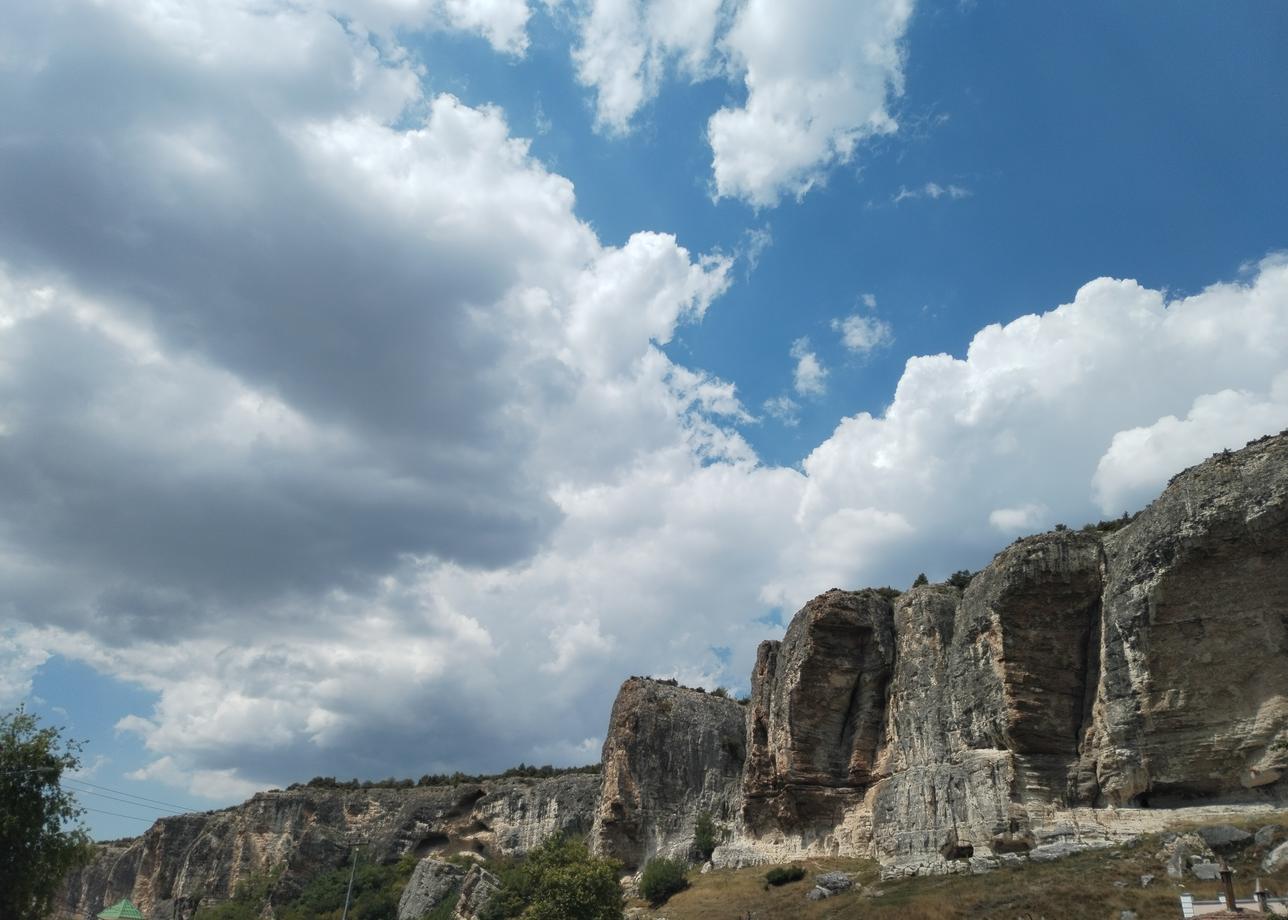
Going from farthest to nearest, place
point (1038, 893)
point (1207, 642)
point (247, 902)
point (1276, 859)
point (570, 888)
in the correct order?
point (247, 902) → point (570, 888) → point (1207, 642) → point (1038, 893) → point (1276, 859)

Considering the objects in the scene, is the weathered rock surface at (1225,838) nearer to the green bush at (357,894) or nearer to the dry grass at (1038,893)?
the dry grass at (1038,893)

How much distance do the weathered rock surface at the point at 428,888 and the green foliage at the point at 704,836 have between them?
17795mm

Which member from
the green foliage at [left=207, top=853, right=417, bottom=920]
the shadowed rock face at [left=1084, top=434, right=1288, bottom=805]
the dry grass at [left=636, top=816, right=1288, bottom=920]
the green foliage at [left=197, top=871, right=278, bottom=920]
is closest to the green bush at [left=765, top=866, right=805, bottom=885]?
the dry grass at [left=636, top=816, right=1288, bottom=920]

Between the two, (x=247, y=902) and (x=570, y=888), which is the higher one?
(x=570, y=888)

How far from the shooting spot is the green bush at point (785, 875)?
5034cm

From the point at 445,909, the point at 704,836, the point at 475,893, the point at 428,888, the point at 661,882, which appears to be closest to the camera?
the point at 661,882

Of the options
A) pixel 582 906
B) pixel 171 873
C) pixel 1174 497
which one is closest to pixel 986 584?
pixel 1174 497

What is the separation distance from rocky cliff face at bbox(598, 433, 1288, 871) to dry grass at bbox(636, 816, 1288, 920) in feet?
8.19

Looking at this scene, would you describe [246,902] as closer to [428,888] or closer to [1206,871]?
[428,888]

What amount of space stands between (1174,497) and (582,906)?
3409cm

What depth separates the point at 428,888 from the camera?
6712 cm

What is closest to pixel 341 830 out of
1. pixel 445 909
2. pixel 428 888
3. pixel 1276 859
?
pixel 428 888

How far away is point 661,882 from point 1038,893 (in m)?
30.5

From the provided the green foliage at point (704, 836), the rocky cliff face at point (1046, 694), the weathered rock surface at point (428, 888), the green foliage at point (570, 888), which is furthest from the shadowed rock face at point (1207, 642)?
the weathered rock surface at point (428, 888)
